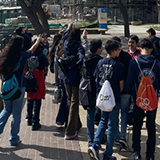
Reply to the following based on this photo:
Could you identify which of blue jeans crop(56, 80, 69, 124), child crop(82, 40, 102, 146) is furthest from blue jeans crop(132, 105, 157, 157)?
blue jeans crop(56, 80, 69, 124)

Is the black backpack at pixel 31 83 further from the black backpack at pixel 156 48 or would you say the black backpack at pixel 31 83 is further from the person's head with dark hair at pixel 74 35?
the black backpack at pixel 156 48

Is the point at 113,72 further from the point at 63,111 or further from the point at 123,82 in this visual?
the point at 63,111

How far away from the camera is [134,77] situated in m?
5.00

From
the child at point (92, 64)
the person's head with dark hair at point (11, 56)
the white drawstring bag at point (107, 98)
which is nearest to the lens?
the white drawstring bag at point (107, 98)

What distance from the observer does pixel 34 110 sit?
6.73m

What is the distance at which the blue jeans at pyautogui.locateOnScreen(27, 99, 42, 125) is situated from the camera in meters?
6.73

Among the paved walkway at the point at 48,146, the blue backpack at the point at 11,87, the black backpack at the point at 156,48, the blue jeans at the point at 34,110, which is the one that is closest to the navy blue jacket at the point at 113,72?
A: the paved walkway at the point at 48,146

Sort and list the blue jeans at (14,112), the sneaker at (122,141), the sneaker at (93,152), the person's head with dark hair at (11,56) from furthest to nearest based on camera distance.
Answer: the blue jeans at (14,112), the sneaker at (122,141), the person's head with dark hair at (11,56), the sneaker at (93,152)

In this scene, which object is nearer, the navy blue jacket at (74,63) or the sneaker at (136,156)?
the sneaker at (136,156)

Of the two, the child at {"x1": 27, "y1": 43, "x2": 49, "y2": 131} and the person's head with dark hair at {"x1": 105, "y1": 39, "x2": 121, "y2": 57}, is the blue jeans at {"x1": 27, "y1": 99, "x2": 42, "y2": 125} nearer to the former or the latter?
the child at {"x1": 27, "y1": 43, "x2": 49, "y2": 131}

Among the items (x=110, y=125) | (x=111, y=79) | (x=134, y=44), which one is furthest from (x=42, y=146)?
(x=134, y=44)

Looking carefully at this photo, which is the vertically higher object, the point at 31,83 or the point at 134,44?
the point at 134,44

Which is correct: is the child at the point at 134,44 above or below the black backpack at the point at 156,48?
above

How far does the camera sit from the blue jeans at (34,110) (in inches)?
265
